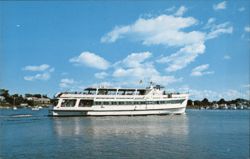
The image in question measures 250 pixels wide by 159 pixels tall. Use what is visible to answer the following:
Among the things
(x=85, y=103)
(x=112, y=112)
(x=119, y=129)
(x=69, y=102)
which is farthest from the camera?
(x=112, y=112)

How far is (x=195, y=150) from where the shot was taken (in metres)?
24.8

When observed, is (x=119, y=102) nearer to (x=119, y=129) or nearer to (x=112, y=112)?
(x=112, y=112)

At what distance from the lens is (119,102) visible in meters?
67.4

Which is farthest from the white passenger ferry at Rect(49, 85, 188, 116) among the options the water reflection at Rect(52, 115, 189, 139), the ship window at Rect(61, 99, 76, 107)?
the water reflection at Rect(52, 115, 189, 139)

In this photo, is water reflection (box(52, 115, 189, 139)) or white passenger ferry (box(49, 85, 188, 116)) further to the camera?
white passenger ferry (box(49, 85, 188, 116))

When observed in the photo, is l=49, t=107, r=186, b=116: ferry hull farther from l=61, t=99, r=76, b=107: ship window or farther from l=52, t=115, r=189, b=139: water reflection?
l=52, t=115, r=189, b=139: water reflection

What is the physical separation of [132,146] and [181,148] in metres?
3.35

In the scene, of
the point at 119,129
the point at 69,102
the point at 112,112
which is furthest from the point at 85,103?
the point at 119,129

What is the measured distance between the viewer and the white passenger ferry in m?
64.6

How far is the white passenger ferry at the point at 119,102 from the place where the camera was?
64.6 meters

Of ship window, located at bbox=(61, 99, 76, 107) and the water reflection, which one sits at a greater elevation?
ship window, located at bbox=(61, 99, 76, 107)

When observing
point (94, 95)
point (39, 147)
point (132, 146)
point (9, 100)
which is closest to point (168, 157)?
point (132, 146)

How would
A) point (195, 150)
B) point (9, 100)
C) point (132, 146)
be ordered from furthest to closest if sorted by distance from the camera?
point (9, 100) → point (132, 146) → point (195, 150)

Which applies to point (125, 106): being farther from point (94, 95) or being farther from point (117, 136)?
point (117, 136)
